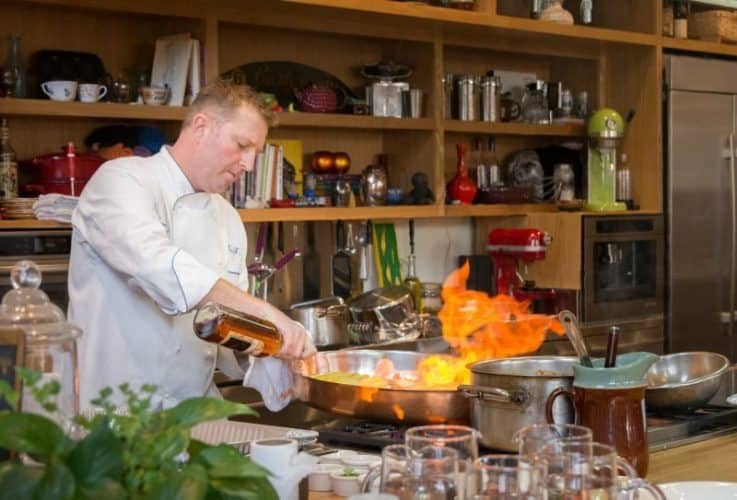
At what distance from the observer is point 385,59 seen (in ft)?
17.8

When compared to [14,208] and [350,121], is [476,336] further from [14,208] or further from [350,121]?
[350,121]

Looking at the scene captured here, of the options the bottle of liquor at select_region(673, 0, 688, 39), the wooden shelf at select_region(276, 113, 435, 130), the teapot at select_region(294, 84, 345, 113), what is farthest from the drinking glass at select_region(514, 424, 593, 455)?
the bottle of liquor at select_region(673, 0, 688, 39)

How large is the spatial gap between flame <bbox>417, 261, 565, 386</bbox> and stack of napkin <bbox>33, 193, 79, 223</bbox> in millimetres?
1352

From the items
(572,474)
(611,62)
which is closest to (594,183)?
(611,62)

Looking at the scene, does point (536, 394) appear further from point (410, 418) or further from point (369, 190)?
point (369, 190)

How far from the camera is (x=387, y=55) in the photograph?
5.43 meters

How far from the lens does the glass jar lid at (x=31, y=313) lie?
1510 mm

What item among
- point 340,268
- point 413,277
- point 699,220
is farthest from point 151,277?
point 699,220

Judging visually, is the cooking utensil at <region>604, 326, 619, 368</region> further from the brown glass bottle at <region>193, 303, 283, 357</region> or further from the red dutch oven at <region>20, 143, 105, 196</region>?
the red dutch oven at <region>20, 143, 105, 196</region>

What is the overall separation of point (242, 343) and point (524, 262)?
3374mm

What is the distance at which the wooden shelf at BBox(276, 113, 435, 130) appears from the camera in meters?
4.76

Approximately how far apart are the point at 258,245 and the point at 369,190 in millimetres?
599

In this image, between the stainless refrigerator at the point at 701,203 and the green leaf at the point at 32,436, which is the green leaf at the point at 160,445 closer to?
the green leaf at the point at 32,436

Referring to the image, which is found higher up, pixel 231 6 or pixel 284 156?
pixel 231 6
